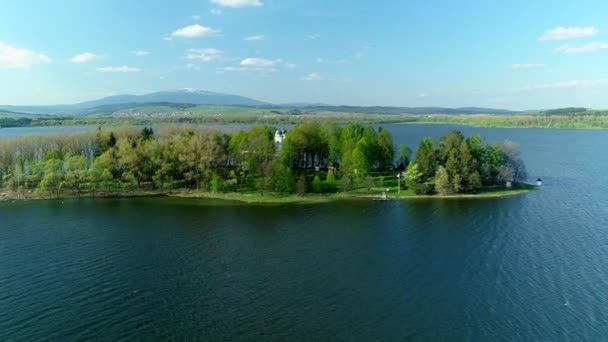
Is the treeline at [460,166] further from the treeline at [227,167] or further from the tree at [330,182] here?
the tree at [330,182]

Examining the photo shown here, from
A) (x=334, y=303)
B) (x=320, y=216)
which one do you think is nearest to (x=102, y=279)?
(x=334, y=303)

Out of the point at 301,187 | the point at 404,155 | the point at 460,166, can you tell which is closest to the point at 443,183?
the point at 460,166

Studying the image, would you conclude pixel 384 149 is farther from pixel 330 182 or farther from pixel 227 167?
pixel 227 167

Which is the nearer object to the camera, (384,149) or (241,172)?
(241,172)

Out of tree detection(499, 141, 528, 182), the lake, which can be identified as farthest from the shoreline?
tree detection(499, 141, 528, 182)

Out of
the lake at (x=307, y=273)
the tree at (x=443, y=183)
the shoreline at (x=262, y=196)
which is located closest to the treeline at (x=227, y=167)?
the tree at (x=443, y=183)
